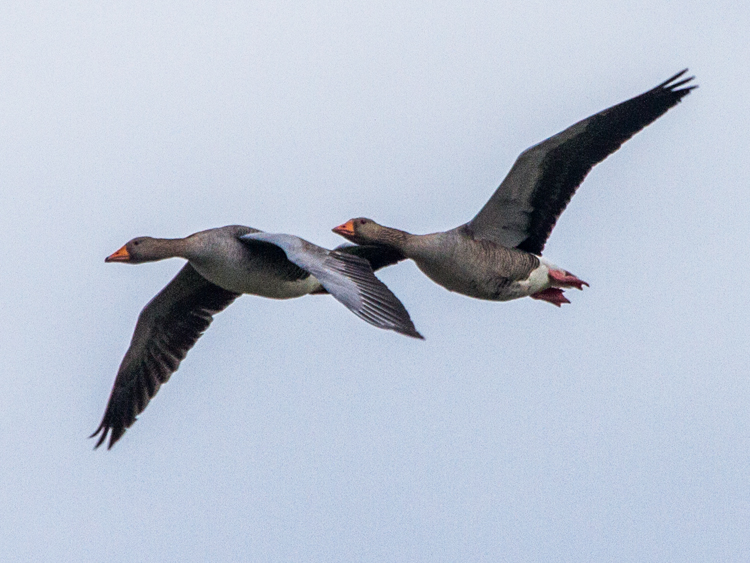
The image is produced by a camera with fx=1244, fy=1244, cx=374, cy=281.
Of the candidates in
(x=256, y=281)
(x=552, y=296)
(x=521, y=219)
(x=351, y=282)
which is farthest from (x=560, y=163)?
(x=256, y=281)

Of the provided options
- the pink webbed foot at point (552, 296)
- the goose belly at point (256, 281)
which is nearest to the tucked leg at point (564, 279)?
the pink webbed foot at point (552, 296)

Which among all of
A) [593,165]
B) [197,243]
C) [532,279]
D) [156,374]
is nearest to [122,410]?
[156,374]

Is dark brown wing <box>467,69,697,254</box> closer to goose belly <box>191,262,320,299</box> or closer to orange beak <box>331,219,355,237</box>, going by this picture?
orange beak <box>331,219,355,237</box>

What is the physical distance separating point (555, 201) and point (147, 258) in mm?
4071

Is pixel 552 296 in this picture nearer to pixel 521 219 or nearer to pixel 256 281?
pixel 521 219

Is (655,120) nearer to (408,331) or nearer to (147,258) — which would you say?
(408,331)

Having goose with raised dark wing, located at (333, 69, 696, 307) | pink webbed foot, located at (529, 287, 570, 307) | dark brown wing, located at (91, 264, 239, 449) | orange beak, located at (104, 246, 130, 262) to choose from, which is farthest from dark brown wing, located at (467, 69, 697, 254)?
orange beak, located at (104, 246, 130, 262)

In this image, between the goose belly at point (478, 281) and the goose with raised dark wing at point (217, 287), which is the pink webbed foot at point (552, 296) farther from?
the goose with raised dark wing at point (217, 287)

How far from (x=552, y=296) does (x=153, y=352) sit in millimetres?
4366

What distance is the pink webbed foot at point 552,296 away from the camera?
13220mm

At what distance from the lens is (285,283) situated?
12109mm

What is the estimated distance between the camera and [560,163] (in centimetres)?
1210

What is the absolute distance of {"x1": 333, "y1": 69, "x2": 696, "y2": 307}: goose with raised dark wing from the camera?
11.9 m

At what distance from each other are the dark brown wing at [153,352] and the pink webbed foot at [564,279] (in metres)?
3.55
